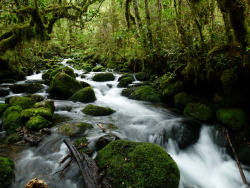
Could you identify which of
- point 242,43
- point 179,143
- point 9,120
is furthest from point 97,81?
point 242,43

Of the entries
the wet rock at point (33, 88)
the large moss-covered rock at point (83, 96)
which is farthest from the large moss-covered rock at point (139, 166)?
the wet rock at point (33, 88)

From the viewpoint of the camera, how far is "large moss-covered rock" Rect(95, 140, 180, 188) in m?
2.41

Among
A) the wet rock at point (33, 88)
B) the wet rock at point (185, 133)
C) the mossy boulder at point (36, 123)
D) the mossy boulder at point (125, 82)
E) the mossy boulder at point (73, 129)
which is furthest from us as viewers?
the mossy boulder at point (125, 82)

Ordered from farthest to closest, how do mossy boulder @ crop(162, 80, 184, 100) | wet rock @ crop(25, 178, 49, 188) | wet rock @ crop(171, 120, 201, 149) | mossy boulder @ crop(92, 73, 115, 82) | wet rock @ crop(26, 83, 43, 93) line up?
mossy boulder @ crop(92, 73, 115, 82), wet rock @ crop(26, 83, 43, 93), mossy boulder @ crop(162, 80, 184, 100), wet rock @ crop(171, 120, 201, 149), wet rock @ crop(25, 178, 49, 188)

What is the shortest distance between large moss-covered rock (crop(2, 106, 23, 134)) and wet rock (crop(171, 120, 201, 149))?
15.0 feet

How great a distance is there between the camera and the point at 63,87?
777 centimetres

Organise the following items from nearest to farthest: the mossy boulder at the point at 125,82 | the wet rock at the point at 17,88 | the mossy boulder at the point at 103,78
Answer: the wet rock at the point at 17,88 → the mossy boulder at the point at 125,82 → the mossy boulder at the point at 103,78

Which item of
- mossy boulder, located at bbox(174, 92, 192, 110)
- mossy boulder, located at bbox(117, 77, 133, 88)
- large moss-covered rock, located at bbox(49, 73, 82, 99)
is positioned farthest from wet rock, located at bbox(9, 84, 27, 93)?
mossy boulder, located at bbox(174, 92, 192, 110)

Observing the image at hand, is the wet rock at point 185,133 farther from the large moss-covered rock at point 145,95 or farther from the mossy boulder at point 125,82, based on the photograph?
the mossy boulder at point 125,82

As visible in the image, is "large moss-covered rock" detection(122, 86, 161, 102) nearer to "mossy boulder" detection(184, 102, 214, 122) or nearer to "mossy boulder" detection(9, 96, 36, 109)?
"mossy boulder" detection(184, 102, 214, 122)

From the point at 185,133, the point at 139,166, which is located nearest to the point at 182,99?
the point at 185,133

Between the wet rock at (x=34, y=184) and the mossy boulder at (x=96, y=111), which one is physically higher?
the wet rock at (x=34, y=184)

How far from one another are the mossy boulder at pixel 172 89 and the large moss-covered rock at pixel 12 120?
17.7 ft

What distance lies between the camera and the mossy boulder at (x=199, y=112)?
4746 mm
